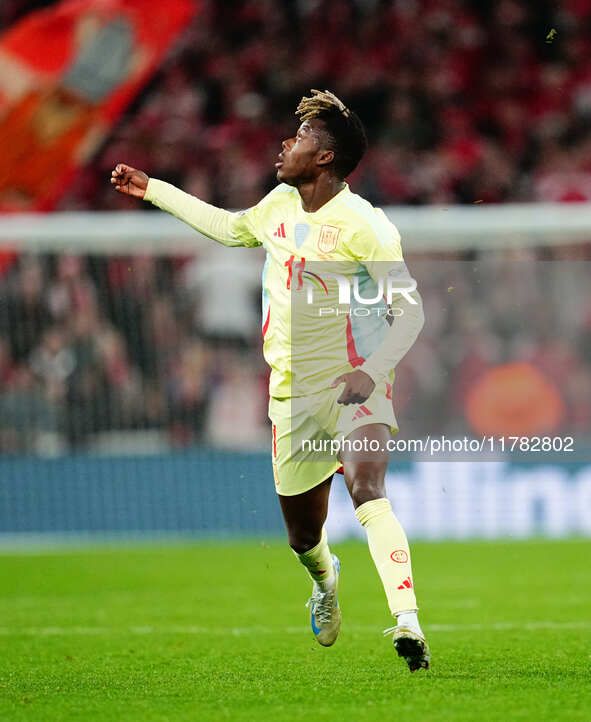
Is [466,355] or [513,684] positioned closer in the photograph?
[513,684]

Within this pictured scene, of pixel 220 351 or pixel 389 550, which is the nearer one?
pixel 389 550

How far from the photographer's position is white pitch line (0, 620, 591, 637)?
742 centimetres

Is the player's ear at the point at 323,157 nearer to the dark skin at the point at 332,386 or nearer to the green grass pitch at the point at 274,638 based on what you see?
the dark skin at the point at 332,386

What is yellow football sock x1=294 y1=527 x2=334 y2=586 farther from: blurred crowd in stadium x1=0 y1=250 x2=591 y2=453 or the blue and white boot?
blurred crowd in stadium x1=0 y1=250 x2=591 y2=453

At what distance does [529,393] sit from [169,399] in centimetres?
354

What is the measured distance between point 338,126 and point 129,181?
1.05 metres

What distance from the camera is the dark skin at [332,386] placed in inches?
216

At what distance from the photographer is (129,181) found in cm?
627

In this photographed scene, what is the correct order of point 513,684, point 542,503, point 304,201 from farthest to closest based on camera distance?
point 542,503 → point 304,201 → point 513,684

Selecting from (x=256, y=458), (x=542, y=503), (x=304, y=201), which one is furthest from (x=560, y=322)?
(x=304, y=201)

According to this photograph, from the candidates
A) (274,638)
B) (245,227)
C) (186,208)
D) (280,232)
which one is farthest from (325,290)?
(274,638)

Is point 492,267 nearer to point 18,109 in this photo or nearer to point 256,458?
point 256,458

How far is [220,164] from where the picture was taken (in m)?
16.6

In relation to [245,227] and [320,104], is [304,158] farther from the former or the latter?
[245,227]
